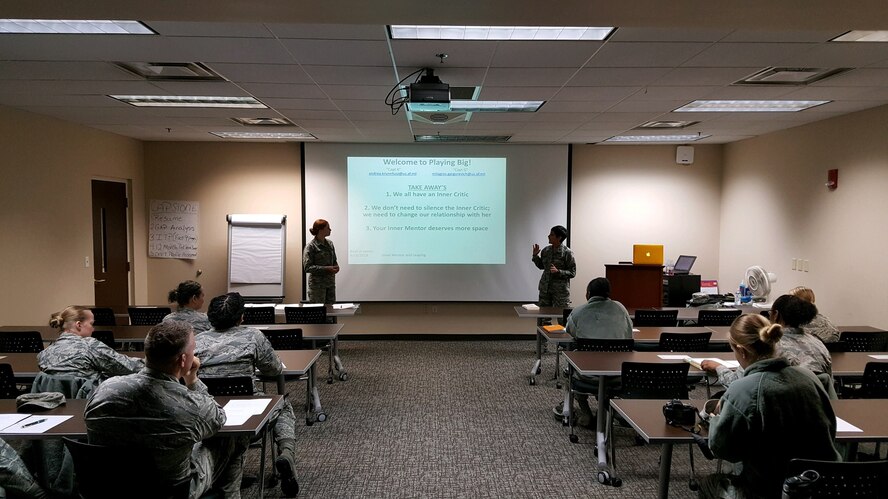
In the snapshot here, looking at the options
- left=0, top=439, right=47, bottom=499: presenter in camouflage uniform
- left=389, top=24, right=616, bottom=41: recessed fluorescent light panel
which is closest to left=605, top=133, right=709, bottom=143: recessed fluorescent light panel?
left=389, top=24, right=616, bottom=41: recessed fluorescent light panel

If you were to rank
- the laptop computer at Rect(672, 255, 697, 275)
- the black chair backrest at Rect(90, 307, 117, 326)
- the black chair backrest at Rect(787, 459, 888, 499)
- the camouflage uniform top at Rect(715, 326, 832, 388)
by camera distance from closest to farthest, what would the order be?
the black chair backrest at Rect(787, 459, 888, 499) < the camouflage uniform top at Rect(715, 326, 832, 388) < the black chair backrest at Rect(90, 307, 117, 326) < the laptop computer at Rect(672, 255, 697, 275)

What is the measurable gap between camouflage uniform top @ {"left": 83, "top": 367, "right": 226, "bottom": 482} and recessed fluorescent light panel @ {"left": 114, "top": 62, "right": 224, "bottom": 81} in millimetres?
2605

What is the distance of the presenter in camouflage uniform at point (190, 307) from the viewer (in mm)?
3926

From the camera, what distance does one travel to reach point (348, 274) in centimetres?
786

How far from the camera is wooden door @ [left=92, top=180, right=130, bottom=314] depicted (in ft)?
23.3

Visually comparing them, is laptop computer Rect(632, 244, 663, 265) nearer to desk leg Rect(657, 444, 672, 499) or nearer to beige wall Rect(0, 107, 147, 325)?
desk leg Rect(657, 444, 672, 499)

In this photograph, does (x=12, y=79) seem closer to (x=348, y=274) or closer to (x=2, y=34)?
(x=2, y=34)

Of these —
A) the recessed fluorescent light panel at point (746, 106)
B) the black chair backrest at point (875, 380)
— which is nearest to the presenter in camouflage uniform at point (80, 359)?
the black chair backrest at point (875, 380)

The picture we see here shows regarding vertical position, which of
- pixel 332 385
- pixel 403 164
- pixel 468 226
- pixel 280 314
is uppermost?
pixel 403 164

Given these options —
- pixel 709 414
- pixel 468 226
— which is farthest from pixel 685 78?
pixel 468 226

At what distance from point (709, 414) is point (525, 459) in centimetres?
168

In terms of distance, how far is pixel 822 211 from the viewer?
5.99 meters

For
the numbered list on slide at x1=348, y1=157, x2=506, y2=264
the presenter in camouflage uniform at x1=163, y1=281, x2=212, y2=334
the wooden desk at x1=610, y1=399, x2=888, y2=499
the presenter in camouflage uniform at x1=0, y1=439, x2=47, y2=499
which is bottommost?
the presenter in camouflage uniform at x1=0, y1=439, x2=47, y2=499

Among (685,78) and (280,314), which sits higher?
(685,78)
